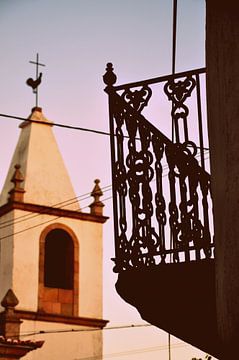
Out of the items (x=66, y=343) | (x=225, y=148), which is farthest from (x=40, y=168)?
(x=225, y=148)

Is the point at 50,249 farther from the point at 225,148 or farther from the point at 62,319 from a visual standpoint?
the point at 225,148

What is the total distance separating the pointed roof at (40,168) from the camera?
107 ft

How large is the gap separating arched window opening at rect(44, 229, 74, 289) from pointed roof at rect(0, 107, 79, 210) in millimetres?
934

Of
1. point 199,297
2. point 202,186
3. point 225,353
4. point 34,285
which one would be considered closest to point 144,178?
point 202,186

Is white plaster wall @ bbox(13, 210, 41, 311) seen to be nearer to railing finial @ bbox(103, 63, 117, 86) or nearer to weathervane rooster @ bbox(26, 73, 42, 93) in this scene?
weathervane rooster @ bbox(26, 73, 42, 93)

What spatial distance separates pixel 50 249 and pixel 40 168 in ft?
7.66

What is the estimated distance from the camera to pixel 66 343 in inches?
1270

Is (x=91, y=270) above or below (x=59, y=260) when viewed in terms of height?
below

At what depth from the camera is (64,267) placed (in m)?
33.2

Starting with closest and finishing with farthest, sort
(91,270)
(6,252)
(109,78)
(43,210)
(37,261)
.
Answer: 1. (109,78)
2. (37,261)
3. (43,210)
4. (6,252)
5. (91,270)

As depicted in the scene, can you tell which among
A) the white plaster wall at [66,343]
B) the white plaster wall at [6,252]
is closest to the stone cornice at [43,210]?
the white plaster wall at [6,252]

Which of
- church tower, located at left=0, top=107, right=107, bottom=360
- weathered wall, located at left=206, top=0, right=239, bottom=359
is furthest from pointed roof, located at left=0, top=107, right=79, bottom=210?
weathered wall, located at left=206, top=0, right=239, bottom=359

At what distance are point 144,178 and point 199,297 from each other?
995 mm

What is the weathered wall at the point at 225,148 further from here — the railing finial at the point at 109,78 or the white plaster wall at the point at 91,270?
the white plaster wall at the point at 91,270
